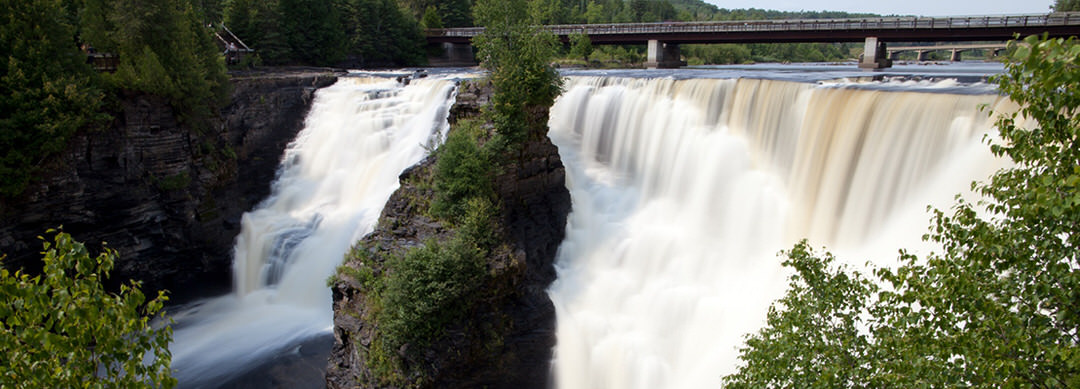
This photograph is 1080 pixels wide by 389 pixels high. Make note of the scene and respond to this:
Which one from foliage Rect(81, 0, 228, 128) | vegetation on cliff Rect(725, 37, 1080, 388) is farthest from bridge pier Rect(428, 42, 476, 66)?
vegetation on cliff Rect(725, 37, 1080, 388)

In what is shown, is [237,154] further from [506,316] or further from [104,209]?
[506,316]

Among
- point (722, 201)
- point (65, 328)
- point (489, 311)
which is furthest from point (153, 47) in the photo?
point (65, 328)

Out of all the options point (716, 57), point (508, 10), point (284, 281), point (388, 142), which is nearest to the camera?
point (508, 10)

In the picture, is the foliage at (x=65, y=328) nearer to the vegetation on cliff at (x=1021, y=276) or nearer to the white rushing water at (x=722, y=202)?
the vegetation on cliff at (x=1021, y=276)

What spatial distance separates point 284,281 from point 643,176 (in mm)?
15291

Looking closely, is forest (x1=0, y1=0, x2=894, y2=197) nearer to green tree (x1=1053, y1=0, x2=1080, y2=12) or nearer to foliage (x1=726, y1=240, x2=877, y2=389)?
foliage (x1=726, y1=240, x2=877, y2=389)

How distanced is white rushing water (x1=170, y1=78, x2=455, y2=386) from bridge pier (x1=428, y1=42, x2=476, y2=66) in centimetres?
3388

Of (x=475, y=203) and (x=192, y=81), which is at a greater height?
(x=192, y=81)

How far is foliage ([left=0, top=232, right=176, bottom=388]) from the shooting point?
5062 millimetres

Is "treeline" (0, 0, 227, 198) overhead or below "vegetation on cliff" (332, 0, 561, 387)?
overhead

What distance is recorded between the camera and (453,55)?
6925cm

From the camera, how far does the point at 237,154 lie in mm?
30219

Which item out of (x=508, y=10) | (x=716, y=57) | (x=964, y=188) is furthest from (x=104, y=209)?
(x=716, y=57)

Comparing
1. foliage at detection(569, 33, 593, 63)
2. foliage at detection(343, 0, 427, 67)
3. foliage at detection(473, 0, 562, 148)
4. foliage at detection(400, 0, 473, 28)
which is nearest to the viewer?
Answer: foliage at detection(473, 0, 562, 148)
